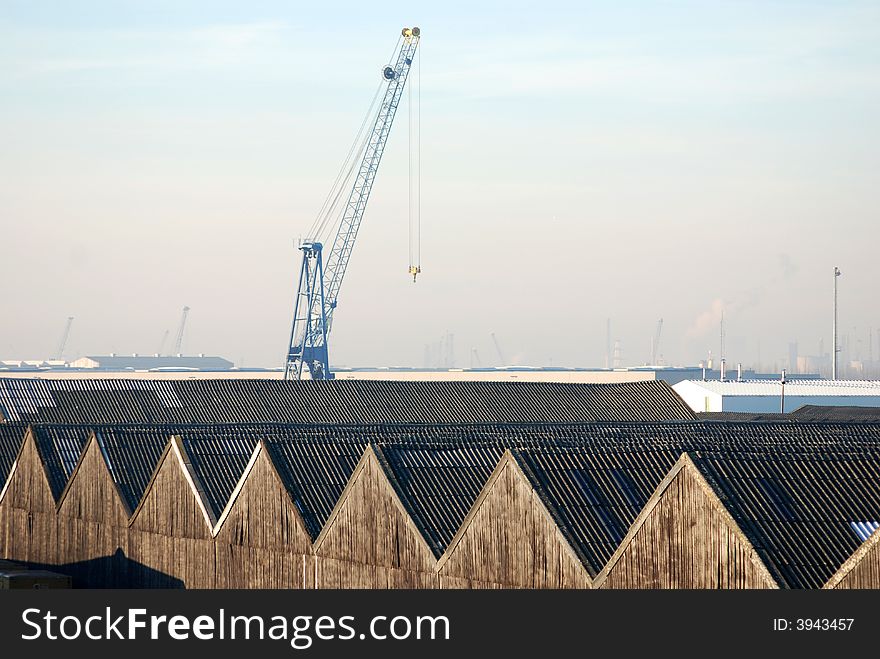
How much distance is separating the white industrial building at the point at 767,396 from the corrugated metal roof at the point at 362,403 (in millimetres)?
53208

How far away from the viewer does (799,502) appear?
32.7m

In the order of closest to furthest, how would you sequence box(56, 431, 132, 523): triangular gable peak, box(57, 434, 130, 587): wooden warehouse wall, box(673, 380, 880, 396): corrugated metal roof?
box(57, 434, 130, 587): wooden warehouse wall, box(56, 431, 132, 523): triangular gable peak, box(673, 380, 880, 396): corrugated metal roof

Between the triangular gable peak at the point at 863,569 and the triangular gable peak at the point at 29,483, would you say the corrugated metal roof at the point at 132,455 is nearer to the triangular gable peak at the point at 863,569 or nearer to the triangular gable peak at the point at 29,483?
the triangular gable peak at the point at 29,483

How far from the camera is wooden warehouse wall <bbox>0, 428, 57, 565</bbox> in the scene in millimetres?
57781

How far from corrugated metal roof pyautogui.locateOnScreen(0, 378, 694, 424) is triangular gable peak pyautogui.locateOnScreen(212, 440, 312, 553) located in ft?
131

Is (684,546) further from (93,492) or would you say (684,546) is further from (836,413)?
(836,413)

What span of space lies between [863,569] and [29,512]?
39901 mm

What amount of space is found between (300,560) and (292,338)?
420 feet

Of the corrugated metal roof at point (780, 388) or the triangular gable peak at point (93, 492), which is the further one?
the corrugated metal roof at point (780, 388)

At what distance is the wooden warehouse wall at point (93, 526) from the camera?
52.3 m

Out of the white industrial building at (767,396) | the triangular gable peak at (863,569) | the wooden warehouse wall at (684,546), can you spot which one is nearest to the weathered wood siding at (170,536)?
the wooden warehouse wall at (684,546)

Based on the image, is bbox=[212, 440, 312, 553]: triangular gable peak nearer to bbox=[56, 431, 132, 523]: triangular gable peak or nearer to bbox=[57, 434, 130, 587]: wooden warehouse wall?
bbox=[57, 434, 130, 587]: wooden warehouse wall

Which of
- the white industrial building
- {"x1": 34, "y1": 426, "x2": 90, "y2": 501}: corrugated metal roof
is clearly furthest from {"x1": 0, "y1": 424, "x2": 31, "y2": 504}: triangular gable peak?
the white industrial building

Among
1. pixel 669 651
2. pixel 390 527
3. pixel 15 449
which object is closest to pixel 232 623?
pixel 669 651
